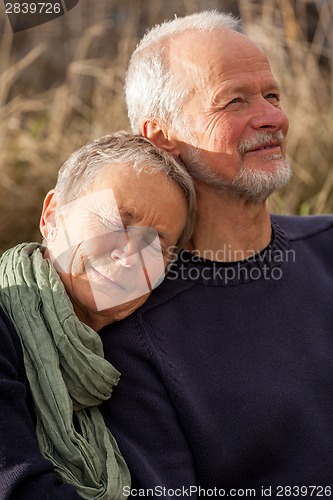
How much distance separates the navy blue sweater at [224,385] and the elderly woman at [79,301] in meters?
0.10

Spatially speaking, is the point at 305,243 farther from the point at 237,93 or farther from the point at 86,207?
the point at 86,207

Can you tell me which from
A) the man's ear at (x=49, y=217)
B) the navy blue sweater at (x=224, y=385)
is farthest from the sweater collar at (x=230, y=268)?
the man's ear at (x=49, y=217)

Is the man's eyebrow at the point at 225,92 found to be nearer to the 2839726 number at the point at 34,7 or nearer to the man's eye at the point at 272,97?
the man's eye at the point at 272,97

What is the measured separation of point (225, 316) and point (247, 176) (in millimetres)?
442

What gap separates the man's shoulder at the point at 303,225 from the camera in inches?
109

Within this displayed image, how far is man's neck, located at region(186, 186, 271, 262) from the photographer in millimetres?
2562

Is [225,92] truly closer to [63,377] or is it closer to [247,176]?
[247,176]

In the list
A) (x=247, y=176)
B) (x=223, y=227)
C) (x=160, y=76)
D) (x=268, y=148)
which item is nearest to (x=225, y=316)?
(x=223, y=227)

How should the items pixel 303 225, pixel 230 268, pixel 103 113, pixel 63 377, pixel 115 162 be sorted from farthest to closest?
pixel 103 113
pixel 303 225
pixel 230 268
pixel 115 162
pixel 63 377

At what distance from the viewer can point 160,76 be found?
8.37 ft

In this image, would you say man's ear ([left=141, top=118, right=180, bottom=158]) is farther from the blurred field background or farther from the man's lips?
the blurred field background

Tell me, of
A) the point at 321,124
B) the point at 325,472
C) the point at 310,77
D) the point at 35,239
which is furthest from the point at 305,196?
the point at 325,472

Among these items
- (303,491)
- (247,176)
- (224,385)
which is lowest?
(303,491)

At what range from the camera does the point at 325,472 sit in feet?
7.66
